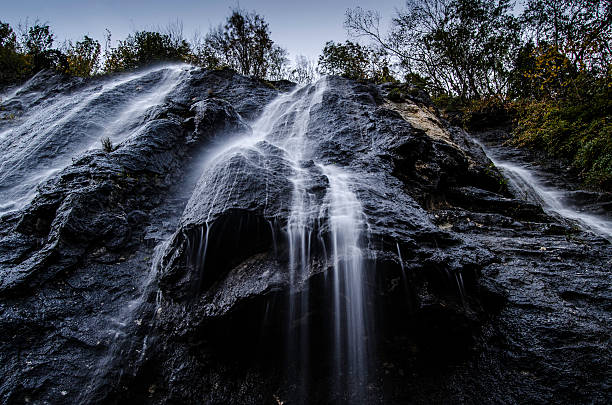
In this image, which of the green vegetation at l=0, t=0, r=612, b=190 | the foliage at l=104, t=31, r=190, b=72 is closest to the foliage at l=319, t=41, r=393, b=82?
the green vegetation at l=0, t=0, r=612, b=190

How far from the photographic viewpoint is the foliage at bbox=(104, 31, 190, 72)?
1428 centimetres

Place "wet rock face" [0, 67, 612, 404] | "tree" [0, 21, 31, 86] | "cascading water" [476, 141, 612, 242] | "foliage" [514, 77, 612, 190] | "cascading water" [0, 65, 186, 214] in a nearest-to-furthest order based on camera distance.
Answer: "wet rock face" [0, 67, 612, 404] < "cascading water" [476, 141, 612, 242] < "cascading water" [0, 65, 186, 214] < "foliage" [514, 77, 612, 190] < "tree" [0, 21, 31, 86]

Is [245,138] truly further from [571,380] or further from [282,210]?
[571,380]

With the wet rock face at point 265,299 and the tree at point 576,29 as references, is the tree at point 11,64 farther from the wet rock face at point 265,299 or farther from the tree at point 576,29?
the tree at point 576,29

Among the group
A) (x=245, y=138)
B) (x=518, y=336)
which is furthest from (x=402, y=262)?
(x=245, y=138)

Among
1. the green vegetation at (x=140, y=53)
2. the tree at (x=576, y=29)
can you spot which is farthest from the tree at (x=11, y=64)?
the tree at (x=576, y=29)

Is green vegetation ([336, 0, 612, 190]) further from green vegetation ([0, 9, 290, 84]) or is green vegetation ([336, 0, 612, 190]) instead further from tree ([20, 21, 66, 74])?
tree ([20, 21, 66, 74])

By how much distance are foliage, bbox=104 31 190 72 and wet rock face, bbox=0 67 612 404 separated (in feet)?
42.1

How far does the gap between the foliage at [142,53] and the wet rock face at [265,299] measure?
1284 centimetres

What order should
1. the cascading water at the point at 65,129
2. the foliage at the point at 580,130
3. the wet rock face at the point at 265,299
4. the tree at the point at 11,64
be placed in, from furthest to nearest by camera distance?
1. the tree at the point at 11,64
2. the foliage at the point at 580,130
3. the cascading water at the point at 65,129
4. the wet rock face at the point at 265,299

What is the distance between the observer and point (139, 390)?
2.86 m

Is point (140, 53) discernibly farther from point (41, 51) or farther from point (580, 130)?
point (580, 130)

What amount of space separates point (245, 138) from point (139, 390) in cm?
583

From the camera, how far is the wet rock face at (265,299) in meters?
2.69
